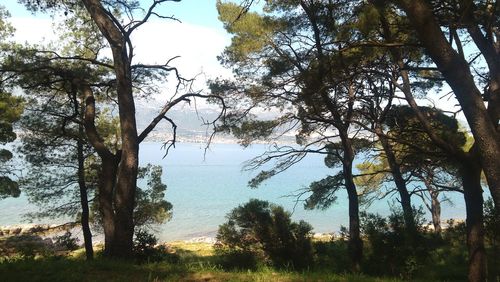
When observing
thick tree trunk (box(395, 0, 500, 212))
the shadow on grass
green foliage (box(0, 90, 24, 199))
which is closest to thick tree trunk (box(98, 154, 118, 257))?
the shadow on grass

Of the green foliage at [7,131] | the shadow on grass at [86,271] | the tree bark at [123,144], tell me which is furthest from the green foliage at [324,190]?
the green foliage at [7,131]

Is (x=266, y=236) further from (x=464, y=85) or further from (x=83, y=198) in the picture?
(x=83, y=198)

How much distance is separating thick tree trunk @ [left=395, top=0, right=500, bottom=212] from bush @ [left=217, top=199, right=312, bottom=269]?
5922mm

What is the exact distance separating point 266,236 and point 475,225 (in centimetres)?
487

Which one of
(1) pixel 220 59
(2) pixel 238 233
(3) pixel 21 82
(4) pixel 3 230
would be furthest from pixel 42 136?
(4) pixel 3 230

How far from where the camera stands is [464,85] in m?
4.22

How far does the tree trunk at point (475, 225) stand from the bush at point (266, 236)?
4171 millimetres

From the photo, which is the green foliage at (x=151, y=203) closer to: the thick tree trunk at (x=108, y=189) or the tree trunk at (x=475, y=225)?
the thick tree trunk at (x=108, y=189)

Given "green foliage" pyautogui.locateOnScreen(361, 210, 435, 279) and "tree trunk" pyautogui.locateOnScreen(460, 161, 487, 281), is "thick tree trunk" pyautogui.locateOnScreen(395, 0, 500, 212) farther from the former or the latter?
"green foliage" pyautogui.locateOnScreen(361, 210, 435, 279)

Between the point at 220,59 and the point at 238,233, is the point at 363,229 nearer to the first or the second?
the point at 238,233

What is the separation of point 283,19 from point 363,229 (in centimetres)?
618

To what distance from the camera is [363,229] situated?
10.2 meters

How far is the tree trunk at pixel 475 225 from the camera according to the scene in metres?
5.96

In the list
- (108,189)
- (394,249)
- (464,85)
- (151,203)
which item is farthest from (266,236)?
(151,203)
